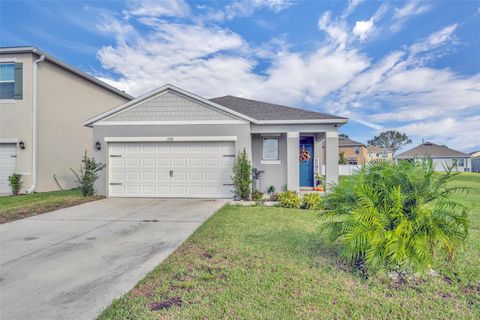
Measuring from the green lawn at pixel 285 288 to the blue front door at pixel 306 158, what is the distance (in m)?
8.01

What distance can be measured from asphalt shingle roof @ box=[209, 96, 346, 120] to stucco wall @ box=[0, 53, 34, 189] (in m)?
8.58

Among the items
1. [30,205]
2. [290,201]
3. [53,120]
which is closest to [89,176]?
[30,205]

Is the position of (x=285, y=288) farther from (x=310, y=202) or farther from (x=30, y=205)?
(x=30, y=205)

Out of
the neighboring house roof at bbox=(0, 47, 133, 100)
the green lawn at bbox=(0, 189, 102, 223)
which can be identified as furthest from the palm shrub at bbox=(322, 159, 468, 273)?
the neighboring house roof at bbox=(0, 47, 133, 100)

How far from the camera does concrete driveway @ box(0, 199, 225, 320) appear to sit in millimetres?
2754

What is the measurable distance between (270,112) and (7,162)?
12.0m

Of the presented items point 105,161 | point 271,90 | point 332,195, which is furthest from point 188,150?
point 271,90

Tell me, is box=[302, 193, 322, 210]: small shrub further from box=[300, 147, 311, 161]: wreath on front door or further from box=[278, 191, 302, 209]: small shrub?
box=[300, 147, 311, 161]: wreath on front door

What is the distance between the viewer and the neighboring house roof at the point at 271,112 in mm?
10078

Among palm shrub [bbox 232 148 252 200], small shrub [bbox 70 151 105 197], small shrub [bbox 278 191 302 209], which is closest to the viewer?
small shrub [bbox 278 191 302 209]

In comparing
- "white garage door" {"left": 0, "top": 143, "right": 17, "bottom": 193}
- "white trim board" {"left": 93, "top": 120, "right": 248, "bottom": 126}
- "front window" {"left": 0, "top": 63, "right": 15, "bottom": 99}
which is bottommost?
"white garage door" {"left": 0, "top": 143, "right": 17, "bottom": 193}

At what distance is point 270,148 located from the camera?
36.4ft

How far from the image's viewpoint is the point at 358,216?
10.3 ft

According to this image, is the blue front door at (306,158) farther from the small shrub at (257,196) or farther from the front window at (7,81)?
the front window at (7,81)
